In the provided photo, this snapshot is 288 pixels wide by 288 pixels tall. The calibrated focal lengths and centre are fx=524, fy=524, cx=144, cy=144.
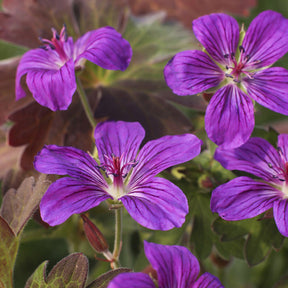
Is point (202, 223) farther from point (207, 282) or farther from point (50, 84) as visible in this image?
point (50, 84)

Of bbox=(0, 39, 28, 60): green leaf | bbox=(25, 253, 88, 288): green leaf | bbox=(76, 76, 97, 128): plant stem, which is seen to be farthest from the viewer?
bbox=(0, 39, 28, 60): green leaf

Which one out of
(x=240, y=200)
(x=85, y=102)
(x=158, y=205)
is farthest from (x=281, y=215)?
(x=85, y=102)

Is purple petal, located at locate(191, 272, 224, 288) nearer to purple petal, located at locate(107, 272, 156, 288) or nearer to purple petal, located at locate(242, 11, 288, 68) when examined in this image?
purple petal, located at locate(107, 272, 156, 288)

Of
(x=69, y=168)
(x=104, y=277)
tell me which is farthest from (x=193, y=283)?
(x=69, y=168)

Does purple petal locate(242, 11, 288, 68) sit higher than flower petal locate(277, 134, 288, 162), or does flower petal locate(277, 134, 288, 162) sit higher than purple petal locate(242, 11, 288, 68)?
purple petal locate(242, 11, 288, 68)

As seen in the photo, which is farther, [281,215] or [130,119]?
[130,119]

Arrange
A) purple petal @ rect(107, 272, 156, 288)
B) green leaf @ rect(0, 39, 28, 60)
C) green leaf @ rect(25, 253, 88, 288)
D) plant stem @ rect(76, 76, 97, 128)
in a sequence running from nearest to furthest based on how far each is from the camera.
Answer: purple petal @ rect(107, 272, 156, 288) < green leaf @ rect(25, 253, 88, 288) < plant stem @ rect(76, 76, 97, 128) < green leaf @ rect(0, 39, 28, 60)

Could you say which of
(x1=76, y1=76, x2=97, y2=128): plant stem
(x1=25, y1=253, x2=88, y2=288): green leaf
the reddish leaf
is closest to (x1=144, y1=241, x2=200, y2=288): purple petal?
(x1=25, y1=253, x2=88, y2=288): green leaf
